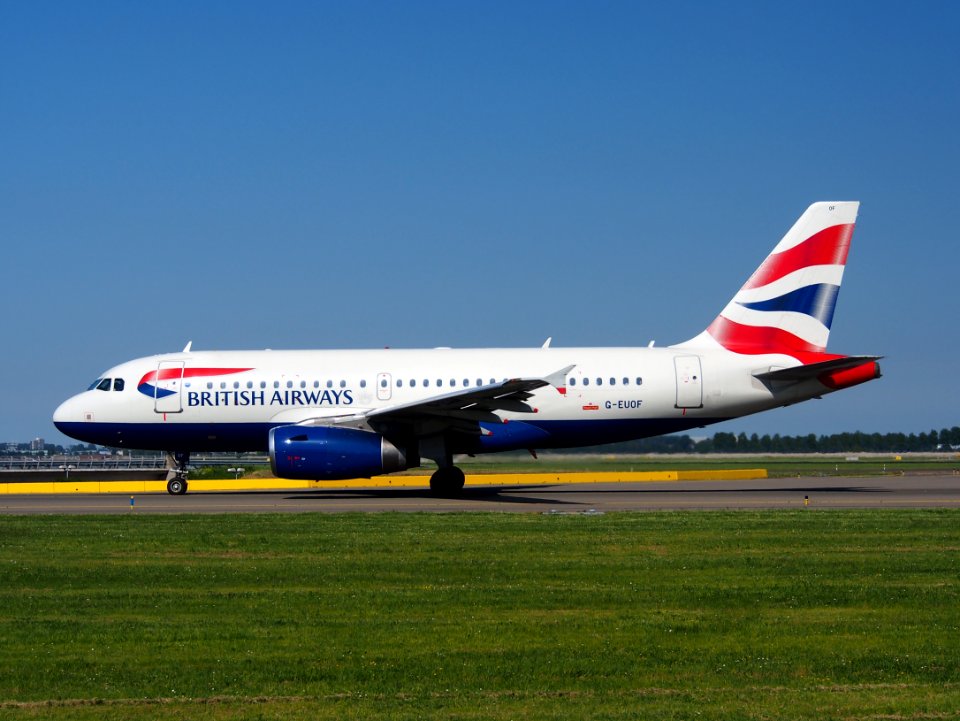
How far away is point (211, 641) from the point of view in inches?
375

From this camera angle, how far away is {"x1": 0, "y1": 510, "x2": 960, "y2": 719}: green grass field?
7.71 meters

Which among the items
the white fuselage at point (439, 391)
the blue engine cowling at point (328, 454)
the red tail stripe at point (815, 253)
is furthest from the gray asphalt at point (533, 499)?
the red tail stripe at point (815, 253)

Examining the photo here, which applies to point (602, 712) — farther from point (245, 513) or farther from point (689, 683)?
point (245, 513)

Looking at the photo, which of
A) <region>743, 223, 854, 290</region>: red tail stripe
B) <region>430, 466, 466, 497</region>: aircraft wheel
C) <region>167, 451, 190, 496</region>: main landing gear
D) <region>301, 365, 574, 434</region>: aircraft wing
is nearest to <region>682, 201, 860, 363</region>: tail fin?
<region>743, 223, 854, 290</region>: red tail stripe

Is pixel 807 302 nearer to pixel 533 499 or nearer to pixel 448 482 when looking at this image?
pixel 533 499

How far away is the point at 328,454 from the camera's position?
2558 cm

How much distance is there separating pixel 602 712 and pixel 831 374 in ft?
74.8

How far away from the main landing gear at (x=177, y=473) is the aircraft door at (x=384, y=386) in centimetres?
583

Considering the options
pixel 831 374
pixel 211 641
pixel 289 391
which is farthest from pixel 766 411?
pixel 211 641

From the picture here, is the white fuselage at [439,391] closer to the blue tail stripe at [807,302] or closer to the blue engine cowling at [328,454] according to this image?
the blue tail stripe at [807,302]

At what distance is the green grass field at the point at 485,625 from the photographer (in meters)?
7.71

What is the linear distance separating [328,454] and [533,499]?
510 centimetres

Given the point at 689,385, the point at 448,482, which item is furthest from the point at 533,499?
the point at 689,385

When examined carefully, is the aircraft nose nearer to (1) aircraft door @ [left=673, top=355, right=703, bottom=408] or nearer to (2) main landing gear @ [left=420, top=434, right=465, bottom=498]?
(2) main landing gear @ [left=420, top=434, right=465, bottom=498]
